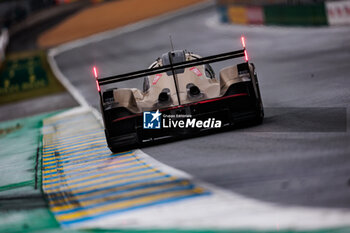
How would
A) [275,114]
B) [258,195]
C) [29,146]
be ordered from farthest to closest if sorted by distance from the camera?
1. [29,146]
2. [275,114]
3. [258,195]

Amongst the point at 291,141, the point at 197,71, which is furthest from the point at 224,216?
the point at 197,71

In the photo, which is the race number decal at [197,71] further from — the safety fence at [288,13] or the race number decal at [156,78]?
the safety fence at [288,13]

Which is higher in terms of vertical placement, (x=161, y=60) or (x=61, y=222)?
(x=161, y=60)

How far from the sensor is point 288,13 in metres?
35.9

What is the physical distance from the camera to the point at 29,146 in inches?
596

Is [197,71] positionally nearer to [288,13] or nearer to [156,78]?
[156,78]

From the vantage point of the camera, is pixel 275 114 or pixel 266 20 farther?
pixel 266 20

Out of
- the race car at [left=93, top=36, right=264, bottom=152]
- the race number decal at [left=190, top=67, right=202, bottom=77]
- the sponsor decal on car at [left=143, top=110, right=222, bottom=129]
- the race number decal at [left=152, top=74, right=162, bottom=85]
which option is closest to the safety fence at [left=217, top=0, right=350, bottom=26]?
the race number decal at [left=190, top=67, right=202, bottom=77]

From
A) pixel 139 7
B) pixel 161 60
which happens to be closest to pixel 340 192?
pixel 161 60

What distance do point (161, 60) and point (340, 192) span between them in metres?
6.91

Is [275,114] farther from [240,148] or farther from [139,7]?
[139,7]

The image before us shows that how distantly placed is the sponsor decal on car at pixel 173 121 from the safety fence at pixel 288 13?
67.6 ft

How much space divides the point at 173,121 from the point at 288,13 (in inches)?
1054

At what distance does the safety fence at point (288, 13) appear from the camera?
30.3 meters
